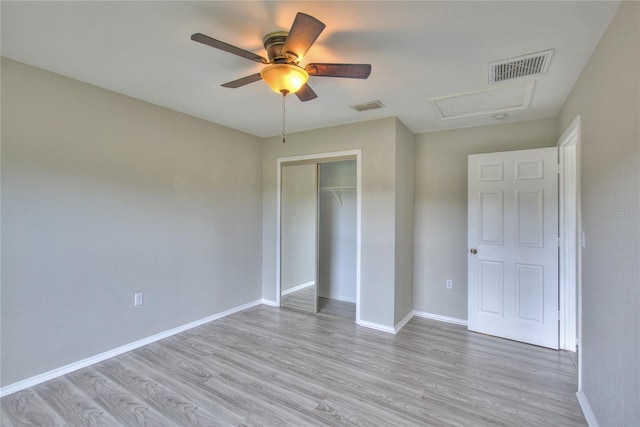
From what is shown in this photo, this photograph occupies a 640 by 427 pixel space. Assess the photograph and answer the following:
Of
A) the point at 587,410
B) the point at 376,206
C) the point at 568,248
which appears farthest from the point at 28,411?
the point at 568,248

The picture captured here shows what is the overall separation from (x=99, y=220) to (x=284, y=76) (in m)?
2.17

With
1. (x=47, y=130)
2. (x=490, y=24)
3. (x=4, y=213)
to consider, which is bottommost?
(x=4, y=213)

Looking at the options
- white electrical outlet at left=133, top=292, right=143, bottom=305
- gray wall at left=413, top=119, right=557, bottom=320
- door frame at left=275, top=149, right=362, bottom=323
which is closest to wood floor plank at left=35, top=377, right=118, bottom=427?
white electrical outlet at left=133, top=292, right=143, bottom=305

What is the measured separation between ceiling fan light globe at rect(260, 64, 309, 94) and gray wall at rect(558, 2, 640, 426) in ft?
5.38

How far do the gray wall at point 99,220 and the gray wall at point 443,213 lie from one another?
2.56m

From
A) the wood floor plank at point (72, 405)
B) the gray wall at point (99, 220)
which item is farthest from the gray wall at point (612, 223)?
the gray wall at point (99, 220)

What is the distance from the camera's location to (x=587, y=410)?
1974mm

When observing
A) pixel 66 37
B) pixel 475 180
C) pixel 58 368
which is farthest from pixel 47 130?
pixel 475 180

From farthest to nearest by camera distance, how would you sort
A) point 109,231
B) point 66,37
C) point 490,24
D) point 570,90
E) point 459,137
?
point 459,137 < point 109,231 < point 570,90 < point 66,37 < point 490,24

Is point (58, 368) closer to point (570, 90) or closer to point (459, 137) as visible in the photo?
point (459, 137)

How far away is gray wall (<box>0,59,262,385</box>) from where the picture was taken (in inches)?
88.0

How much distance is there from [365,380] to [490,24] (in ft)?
8.66

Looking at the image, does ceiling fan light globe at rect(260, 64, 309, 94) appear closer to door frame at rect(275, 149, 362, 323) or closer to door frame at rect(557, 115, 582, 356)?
door frame at rect(275, 149, 362, 323)

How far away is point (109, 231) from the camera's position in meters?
2.72
